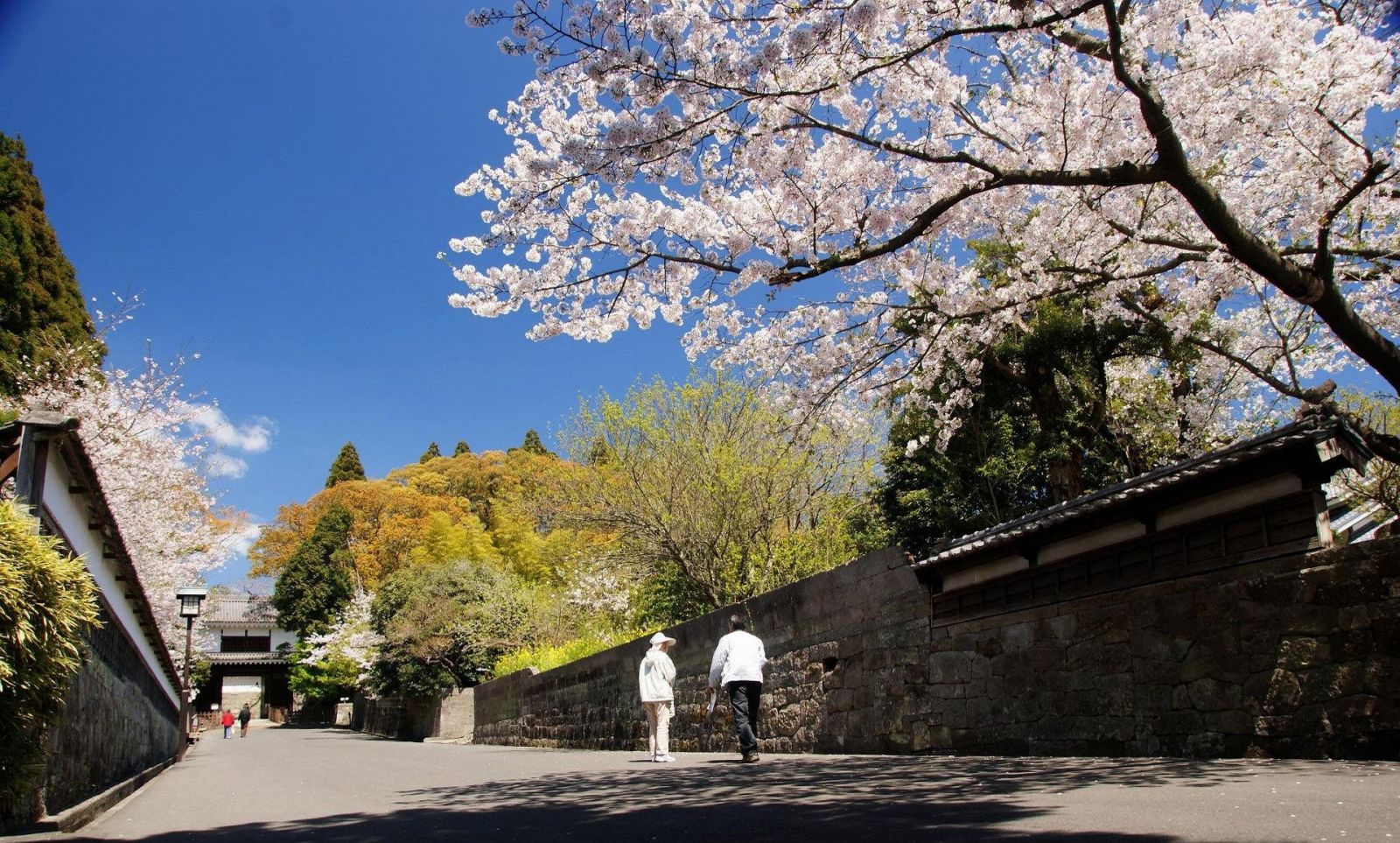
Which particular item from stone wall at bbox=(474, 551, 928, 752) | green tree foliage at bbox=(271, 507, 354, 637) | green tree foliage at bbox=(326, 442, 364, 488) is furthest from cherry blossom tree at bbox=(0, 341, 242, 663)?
green tree foliage at bbox=(326, 442, 364, 488)

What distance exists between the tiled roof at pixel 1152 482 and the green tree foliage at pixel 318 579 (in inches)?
1973

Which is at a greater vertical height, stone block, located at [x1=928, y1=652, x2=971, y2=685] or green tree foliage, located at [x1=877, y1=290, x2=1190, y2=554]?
green tree foliage, located at [x1=877, y1=290, x2=1190, y2=554]

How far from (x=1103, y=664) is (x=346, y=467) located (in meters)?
64.9

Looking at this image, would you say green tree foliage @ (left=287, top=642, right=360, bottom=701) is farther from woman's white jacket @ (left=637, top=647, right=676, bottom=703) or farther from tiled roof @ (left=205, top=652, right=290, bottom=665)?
woman's white jacket @ (left=637, top=647, right=676, bottom=703)

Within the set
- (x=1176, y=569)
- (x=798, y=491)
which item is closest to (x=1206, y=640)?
(x=1176, y=569)

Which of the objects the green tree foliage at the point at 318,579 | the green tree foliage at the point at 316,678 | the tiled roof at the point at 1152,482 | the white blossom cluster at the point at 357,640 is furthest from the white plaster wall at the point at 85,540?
the green tree foliage at the point at 318,579

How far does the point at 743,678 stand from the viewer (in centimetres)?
A: 930

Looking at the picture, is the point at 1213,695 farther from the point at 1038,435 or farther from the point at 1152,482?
the point at 1038,435

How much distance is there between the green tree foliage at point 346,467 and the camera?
65.0m

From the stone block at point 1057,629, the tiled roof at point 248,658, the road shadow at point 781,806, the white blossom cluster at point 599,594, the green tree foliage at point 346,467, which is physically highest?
the green tree foliage at point 346,467

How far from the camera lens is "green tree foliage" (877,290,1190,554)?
49.5 feet

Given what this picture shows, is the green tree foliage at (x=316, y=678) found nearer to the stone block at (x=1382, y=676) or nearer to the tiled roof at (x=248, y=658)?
the tiled roof at (x=248, y=658)

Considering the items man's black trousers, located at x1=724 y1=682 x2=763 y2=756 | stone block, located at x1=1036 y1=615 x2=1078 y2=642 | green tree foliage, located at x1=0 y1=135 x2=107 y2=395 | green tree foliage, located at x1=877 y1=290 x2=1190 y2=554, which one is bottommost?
man's black trousers, located at x1=724 y1=682 x2=763 y2=756

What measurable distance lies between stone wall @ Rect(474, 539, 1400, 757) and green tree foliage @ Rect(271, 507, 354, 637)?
1820 inches
